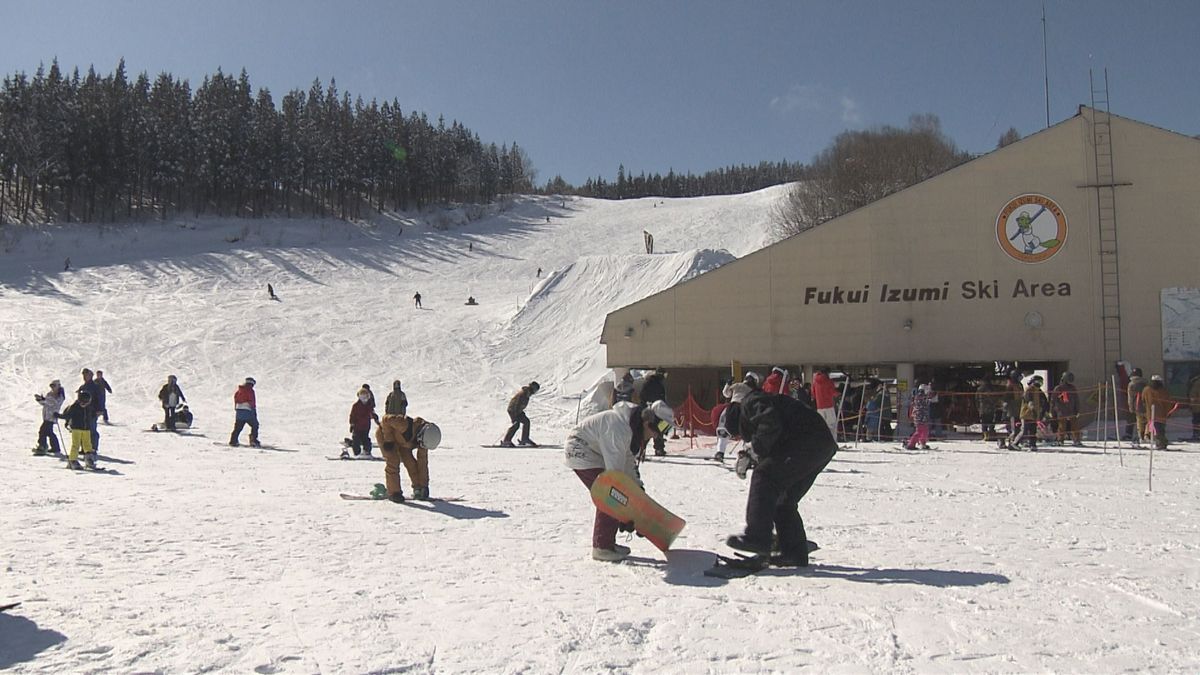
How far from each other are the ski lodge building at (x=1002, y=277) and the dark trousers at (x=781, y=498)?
18.7m

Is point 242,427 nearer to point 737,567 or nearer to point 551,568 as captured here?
point 551,568

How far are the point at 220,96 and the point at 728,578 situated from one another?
279 feet

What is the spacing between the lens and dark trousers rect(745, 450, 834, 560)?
627 cm

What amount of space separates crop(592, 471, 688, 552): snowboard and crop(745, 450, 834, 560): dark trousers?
68cm

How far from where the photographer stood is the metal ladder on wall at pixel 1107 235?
22.8 m

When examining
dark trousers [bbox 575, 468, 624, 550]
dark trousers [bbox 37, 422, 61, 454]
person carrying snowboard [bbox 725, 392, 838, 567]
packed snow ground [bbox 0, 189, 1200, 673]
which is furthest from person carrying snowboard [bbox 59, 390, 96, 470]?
person carrying snowboard [bbox 725, 392, 838, 567]

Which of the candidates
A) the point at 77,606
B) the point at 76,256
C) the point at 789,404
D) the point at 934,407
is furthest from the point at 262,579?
the point at 76,256

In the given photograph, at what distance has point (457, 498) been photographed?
10.2 meters

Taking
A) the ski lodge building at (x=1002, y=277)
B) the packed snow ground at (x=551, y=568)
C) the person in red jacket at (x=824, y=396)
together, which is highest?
the ski lodge building at (x=1002, y=277)

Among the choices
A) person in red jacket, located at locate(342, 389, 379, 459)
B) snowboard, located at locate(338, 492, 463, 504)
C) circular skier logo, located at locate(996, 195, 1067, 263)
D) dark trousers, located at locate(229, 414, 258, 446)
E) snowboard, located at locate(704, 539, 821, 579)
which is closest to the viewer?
snowboard, located at locate(704, 539, 821, 579)

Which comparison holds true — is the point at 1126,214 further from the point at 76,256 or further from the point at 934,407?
the point at 76,256

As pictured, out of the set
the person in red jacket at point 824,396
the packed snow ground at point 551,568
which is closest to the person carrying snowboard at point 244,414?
the packed snow ground at point 551,568

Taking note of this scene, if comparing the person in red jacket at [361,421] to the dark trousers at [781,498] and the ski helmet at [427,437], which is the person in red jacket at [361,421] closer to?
the ski helmet at [427,437]

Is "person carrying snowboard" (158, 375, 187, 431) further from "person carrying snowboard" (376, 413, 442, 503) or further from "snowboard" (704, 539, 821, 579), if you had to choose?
"snowboard" (704, 539, 821, 579)
